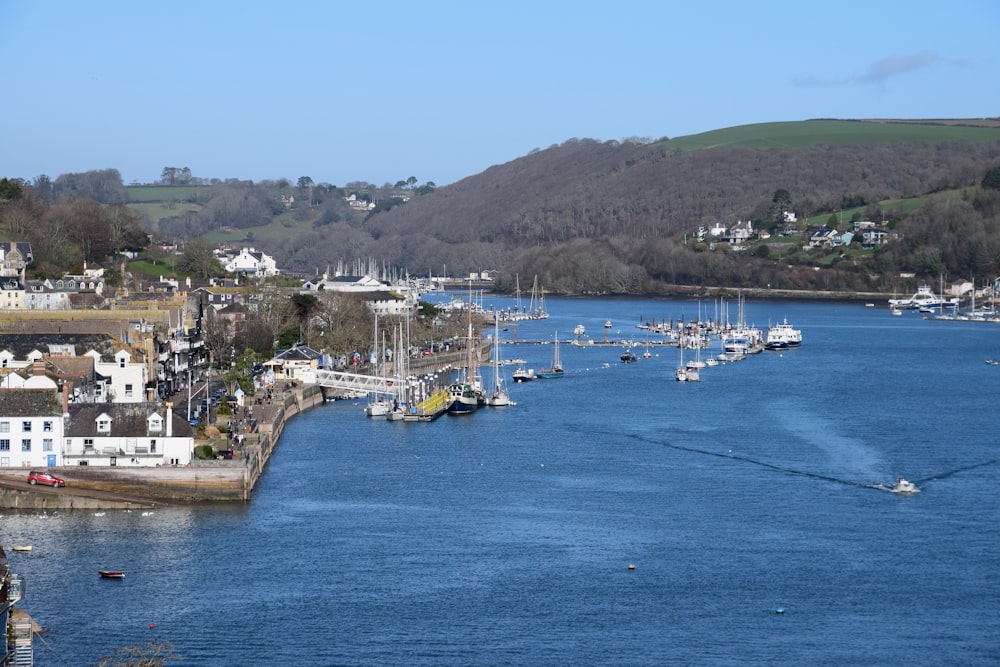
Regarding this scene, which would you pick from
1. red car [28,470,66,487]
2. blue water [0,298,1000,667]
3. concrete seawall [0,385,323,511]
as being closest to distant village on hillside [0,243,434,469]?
concrete seawall [0,385,323,511]

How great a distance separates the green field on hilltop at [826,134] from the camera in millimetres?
160125

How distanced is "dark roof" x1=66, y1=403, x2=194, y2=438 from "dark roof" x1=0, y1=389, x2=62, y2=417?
1.20 ft

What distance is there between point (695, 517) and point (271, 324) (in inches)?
1094

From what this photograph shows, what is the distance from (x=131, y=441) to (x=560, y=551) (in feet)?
26.6

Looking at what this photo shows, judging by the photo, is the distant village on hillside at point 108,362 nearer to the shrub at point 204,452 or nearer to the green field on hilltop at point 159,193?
the shrub at point 204,452

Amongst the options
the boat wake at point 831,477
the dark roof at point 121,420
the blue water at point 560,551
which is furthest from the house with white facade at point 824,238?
the dark roof at point 121,420

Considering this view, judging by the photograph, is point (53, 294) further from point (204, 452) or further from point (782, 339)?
point (782, 339)

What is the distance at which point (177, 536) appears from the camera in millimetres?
24531

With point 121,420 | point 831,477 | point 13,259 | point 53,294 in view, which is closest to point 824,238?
point 13,259

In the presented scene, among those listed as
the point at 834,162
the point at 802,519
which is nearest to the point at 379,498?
the point at 802,519

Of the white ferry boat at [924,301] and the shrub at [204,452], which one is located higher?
the white ferry boat at [924,301]

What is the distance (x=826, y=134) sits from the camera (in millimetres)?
168375

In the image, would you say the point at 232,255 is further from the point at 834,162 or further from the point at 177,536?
the point at 834,162

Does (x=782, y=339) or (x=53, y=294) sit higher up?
(x=53, y=294)
